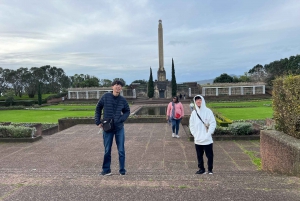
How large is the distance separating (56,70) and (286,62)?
63.8m

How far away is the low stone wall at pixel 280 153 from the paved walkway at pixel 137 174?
0.23 m

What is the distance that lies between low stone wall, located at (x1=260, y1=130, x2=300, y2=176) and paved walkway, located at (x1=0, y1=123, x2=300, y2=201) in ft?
0.76

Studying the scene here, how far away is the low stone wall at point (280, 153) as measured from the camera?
3207 millimetres

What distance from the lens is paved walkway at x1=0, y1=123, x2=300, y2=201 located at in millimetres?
2479

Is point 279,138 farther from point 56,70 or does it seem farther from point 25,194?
point 56,70

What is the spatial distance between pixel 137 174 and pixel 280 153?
2.24 meters

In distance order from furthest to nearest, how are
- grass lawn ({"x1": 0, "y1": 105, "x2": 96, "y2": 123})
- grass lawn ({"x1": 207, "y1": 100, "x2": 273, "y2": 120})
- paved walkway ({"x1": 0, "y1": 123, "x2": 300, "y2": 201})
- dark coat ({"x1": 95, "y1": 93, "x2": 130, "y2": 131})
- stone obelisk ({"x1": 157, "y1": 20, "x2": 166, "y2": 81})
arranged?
stone obelisk ({"x1": 157, "y1": 20, "x2": 166, "y2": 81}) → grass lawn ({"x1": 0, "y1": 105, "x2": 96, "y2": 123}) → grass lawn ({"x1": 207, "y1": 100, "x2": 273, "y2": 120}) → dark coat ({"x1": 95, "y1": 93, "x2": 130, "y2": 131}) → paved walkway ({"x1": 0, "y1": 123, "x2": 300, "y2": 201})

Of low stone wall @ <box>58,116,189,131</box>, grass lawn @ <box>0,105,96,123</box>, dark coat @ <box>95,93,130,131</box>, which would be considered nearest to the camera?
dark coat @ <box>95,93,130,131</box>

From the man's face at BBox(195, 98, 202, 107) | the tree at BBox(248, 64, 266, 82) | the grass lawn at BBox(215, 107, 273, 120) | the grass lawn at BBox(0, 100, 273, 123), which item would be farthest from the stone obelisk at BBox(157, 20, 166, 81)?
the man's face at BBox(195, 98, 202, 107)

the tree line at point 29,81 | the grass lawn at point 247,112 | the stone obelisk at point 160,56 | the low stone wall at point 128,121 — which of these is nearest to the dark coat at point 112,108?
the low stone wall at point 128,121

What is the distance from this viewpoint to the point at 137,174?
398 centimetres

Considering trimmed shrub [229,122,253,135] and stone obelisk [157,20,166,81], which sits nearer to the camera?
trimmed shrub [229,122,253,135]

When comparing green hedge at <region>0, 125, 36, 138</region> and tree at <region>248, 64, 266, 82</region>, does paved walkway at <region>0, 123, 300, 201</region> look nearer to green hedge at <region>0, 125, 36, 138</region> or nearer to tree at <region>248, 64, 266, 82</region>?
green hedge at <region>0, 125, 36, 138</region>

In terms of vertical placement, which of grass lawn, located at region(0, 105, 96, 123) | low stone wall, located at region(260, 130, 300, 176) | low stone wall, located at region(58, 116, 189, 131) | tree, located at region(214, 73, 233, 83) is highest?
tree, located at region(214, 73, 233, 83)
